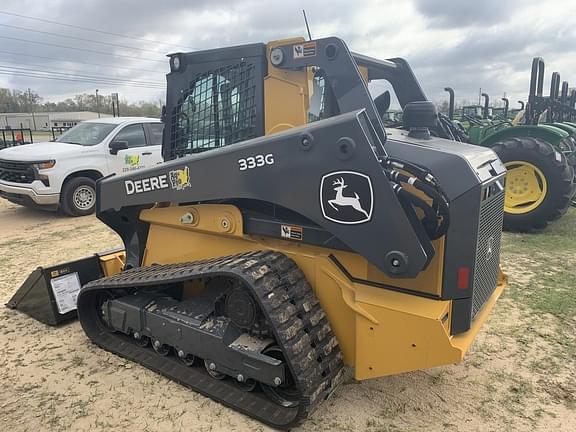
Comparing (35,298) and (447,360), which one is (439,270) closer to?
(447,360)

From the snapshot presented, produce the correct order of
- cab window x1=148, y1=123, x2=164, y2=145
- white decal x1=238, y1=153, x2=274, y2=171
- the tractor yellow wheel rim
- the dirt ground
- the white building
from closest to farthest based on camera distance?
white decal x1=238, y1=153, x2=274, y2=171
the dirt ground
the tractor yellow wheel rim
cab window x1=148, y1=123, x2=164, y2=145
the white building

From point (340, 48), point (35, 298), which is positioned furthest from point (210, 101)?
point (35, 298)

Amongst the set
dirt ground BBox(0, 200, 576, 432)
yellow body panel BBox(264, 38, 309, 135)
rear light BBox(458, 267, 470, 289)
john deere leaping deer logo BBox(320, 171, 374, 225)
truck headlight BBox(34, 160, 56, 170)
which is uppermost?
yellow body panel BBox(264, 38, 309, 135)

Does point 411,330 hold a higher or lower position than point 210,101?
lower

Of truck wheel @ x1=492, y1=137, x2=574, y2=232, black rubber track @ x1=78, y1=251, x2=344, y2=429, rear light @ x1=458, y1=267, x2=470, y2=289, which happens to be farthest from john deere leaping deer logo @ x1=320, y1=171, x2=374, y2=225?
truck wheel @ x1=492, y1=137, x2=574, y2=232

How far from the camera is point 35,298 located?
436cm

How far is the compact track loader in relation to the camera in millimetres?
2574

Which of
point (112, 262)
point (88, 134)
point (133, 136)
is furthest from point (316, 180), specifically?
point (88, 134)

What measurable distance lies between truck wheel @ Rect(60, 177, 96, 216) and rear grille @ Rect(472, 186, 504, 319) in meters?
7.16

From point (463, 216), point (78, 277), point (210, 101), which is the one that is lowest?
point (78, 277)

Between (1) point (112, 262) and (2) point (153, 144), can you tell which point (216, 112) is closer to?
(1) point (112, 262)

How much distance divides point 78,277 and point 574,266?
5.30 metres

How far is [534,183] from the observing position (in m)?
7.30

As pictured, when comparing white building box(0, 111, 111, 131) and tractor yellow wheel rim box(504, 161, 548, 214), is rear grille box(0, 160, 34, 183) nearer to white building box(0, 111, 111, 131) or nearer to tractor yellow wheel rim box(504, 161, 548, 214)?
tractor yellow wheel rim box(504, 161, 548, 214)
